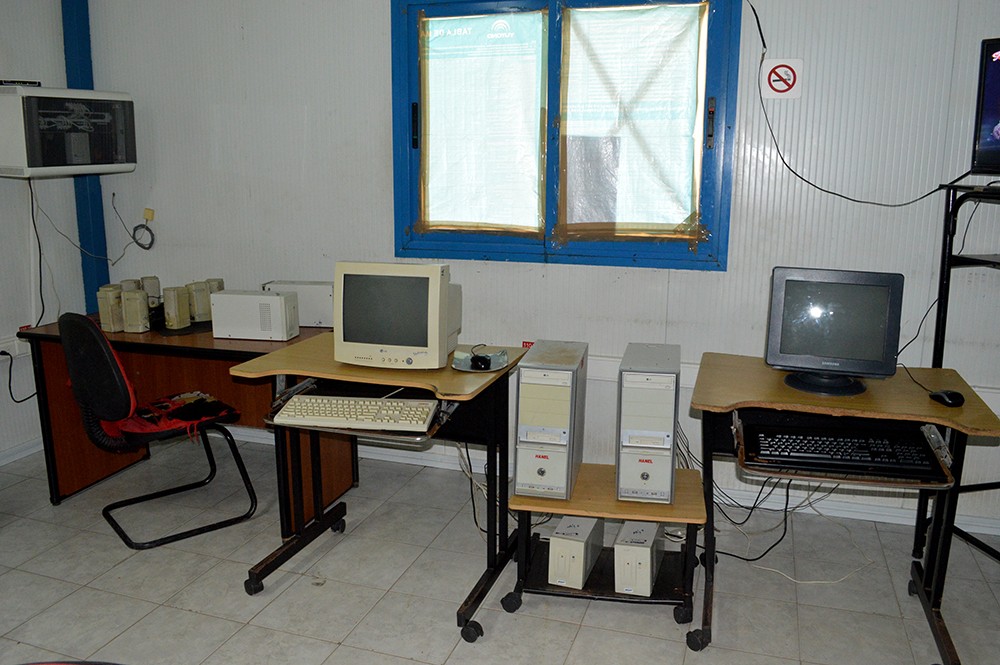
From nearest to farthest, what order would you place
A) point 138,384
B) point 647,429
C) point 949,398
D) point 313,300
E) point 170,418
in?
1. point 949,398
2. point 647,429
3. point 170,418
4. point 313,300
5. point 138,384

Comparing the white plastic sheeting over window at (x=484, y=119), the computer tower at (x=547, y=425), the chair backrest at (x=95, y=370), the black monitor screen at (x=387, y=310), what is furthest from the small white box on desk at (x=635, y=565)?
the chair backrest at (x=95, y=370)

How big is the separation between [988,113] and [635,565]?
1986 millimetres

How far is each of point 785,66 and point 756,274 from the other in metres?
0.84

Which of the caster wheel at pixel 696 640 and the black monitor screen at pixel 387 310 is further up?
the black monitor screen at pixel 387 310

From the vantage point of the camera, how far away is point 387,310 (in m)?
Answer: 3.04

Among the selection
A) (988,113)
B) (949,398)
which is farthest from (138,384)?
(988,113)

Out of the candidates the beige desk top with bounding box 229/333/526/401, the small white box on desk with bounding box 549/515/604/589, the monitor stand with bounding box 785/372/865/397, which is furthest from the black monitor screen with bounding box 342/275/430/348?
the monitor stand with bounding box 785/372/865/397

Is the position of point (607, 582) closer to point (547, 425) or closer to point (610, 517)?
point (610, 517)

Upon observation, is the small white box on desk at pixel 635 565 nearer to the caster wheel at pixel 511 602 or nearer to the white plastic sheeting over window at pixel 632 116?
the caster wheel at pixel 511 602

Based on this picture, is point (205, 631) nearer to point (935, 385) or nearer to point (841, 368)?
point (841, 368)

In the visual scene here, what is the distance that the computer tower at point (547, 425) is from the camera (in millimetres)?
2803

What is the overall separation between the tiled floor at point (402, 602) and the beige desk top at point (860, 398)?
0.75 meters

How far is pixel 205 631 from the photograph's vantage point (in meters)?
2.75

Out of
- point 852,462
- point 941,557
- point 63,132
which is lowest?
point 941,557
